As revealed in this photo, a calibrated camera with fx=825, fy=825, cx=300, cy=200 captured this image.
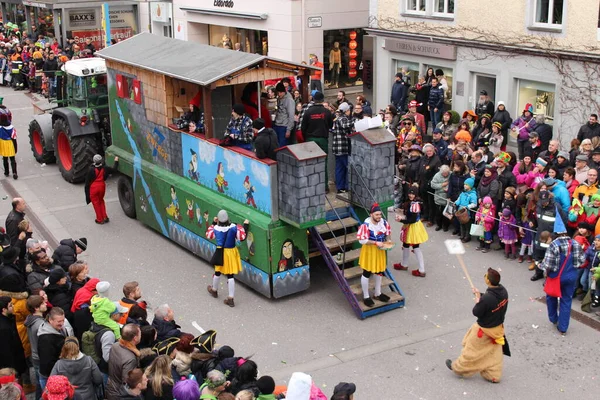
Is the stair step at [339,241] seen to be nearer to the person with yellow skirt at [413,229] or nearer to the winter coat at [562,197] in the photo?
the person with yellow skirt at [413,229]

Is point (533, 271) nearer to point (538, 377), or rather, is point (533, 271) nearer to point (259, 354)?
point (538, 377)

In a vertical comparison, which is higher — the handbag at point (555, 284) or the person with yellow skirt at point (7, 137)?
the person with yellow skirt at point (7, 137)

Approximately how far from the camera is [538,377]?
10.1 meters

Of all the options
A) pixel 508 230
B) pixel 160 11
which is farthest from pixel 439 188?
pixel 160 11

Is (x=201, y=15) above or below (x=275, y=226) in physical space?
above

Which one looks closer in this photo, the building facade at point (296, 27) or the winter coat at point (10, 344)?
→ the winter coat at point (10, 344)

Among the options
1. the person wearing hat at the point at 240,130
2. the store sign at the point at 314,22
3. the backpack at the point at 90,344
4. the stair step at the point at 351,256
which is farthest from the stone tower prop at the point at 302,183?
the store sign at the point at 314,22

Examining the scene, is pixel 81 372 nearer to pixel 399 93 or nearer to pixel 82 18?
pixel 399 93

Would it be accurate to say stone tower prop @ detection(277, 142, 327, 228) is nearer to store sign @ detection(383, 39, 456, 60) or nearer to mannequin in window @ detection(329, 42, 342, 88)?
store sign @ detection(383, 39, 456, 60)

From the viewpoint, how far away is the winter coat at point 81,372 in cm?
813

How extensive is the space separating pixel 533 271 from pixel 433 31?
8.55 metres

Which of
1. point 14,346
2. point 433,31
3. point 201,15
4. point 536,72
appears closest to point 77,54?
point 201,15

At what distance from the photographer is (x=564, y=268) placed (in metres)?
10.8

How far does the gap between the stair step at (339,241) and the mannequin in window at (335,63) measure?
14.6m
